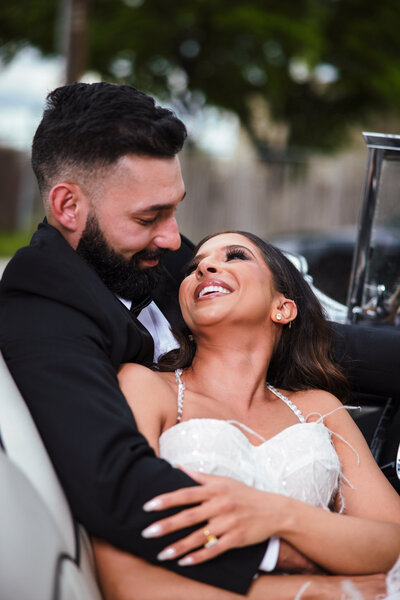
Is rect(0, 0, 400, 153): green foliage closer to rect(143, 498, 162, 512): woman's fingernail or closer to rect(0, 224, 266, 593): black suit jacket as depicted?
rect(0, 224, 266, 593): black suit jacket

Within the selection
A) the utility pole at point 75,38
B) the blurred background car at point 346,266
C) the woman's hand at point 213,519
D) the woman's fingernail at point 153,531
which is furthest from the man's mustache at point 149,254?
the utility pole at point 75,38

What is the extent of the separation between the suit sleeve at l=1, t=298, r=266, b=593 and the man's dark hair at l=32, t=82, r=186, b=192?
621mm

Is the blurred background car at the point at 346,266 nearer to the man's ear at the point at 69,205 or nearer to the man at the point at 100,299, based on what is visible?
the man at the point at 100,299

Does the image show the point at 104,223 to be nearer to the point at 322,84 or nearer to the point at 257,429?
the point at 257,429

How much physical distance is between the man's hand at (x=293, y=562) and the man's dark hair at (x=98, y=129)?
127 centimetres

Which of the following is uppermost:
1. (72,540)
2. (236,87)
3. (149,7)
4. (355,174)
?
(149,7)

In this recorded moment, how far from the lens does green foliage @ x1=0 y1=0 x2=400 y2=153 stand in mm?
12047

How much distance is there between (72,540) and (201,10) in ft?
38.5

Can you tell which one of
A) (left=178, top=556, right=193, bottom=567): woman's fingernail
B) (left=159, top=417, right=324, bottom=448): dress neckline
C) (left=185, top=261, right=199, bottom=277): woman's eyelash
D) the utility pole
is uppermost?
the utility pole

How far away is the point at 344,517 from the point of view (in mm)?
1984

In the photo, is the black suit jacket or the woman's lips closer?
the black suit jacket

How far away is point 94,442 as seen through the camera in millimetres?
1785

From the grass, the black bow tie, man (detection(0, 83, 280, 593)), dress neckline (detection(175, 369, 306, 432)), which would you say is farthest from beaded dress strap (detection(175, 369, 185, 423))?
the grass

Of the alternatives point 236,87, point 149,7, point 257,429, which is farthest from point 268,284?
point 236,87
